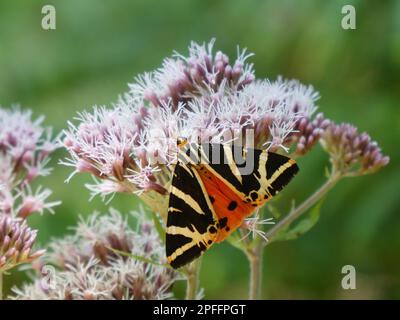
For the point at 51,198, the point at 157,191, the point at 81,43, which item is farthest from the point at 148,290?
the point at 81,43

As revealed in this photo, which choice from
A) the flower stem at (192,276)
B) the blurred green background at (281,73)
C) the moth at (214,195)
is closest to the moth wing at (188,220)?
the moth at (214,195)

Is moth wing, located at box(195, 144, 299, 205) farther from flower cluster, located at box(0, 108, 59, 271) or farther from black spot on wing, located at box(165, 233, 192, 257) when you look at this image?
flower cluster, located at box(0, 108, 59, 271)

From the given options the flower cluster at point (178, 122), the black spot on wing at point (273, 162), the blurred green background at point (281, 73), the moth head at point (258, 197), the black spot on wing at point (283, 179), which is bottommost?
the moth head at point (258, 197)

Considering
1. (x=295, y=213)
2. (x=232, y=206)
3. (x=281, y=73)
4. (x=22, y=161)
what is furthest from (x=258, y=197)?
(x=281, y=73)

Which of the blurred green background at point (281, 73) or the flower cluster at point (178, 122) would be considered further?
the blurred green background at point (281, 73)

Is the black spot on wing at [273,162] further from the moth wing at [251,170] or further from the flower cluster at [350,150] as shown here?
the flower cluster at [350,150]

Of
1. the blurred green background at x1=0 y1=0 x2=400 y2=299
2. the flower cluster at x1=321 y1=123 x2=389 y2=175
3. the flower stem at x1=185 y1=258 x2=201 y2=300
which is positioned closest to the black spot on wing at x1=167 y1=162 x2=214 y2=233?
the flower stem at x1=185 y1=258 x2=201 y2=300

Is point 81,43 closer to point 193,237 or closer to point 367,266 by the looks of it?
point 367,266
